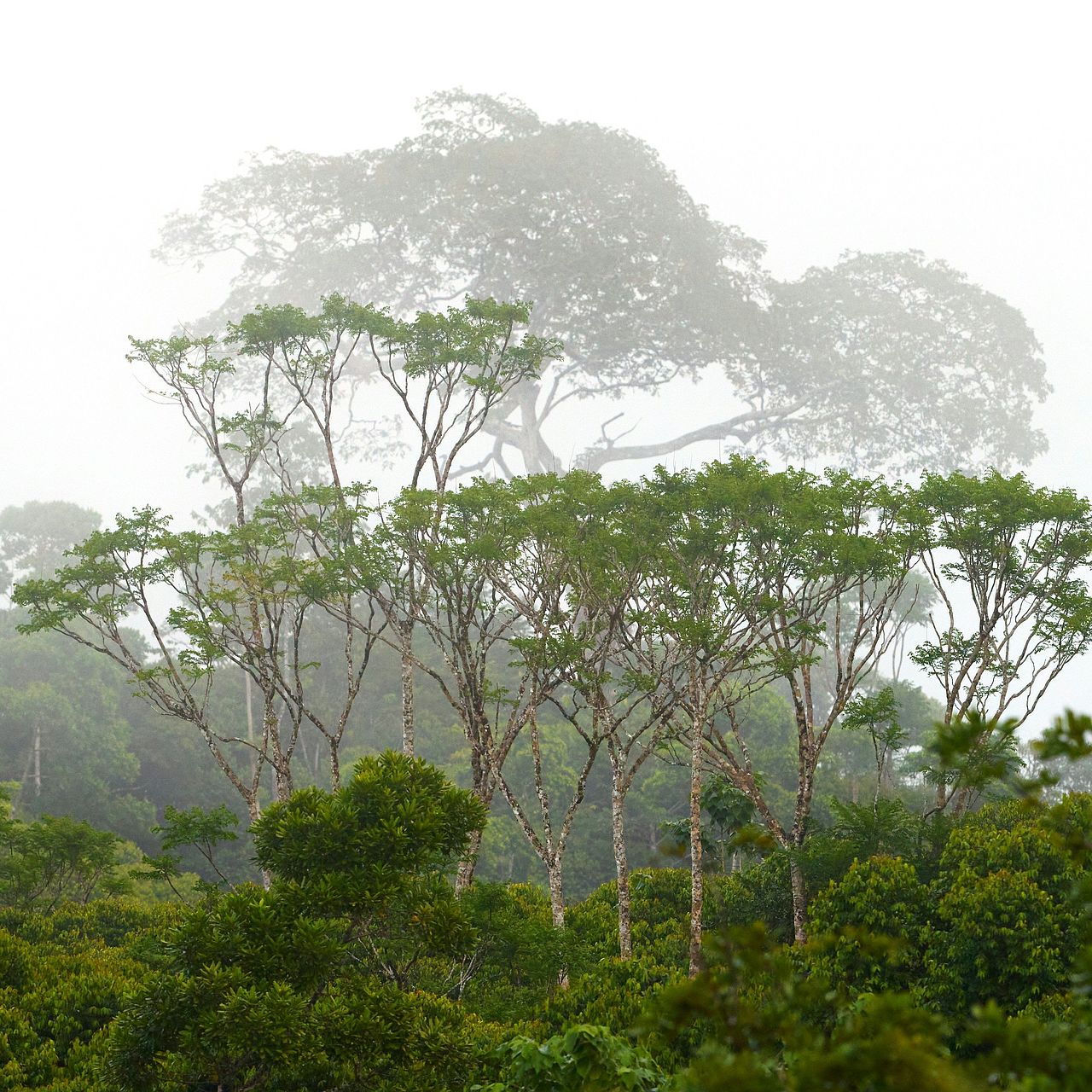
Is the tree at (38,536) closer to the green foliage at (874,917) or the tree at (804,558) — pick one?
the tree at (804,558)

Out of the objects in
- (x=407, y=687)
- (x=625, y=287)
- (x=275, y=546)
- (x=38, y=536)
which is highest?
(x=625, y=287)

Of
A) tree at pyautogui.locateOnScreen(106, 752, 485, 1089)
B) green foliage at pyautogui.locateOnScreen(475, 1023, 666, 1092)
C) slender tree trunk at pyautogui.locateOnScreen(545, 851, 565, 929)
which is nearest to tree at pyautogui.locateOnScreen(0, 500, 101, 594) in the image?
slender tree trunk at pyautogui.locateOnScreen(545, 851, 565, 929)

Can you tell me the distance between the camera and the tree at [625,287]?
33.0 m

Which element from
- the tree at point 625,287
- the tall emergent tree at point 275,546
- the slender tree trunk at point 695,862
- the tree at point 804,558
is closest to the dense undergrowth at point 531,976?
the slender tree trunk at point 695,862

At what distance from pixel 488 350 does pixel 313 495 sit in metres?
3.97

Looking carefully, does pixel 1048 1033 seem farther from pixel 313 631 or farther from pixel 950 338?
pixel 950 338

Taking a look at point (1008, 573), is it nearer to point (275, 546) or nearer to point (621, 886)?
point (621, 886)

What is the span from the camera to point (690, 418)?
322 ft

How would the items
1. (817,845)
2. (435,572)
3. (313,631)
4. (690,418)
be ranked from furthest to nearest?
(690,418)
(313,631)
(435,572)
(817,845)

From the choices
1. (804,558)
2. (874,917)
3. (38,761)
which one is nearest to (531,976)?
(874,917)

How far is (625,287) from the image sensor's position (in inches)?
1310

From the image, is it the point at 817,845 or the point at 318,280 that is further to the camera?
the point at 318,280

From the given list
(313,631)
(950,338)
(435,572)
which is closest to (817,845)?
(435,572)

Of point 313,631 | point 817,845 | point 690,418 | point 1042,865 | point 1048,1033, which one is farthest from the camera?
point 690,418
